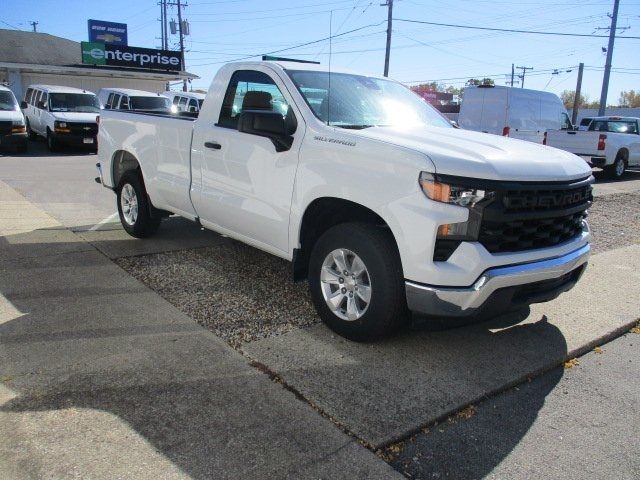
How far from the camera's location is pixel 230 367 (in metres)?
3.59

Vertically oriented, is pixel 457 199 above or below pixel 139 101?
below

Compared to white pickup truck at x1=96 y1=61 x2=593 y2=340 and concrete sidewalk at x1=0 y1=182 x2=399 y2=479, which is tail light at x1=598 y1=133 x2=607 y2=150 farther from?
concrete sidewalk at x1=0 y1=182 x2=399 y2=479

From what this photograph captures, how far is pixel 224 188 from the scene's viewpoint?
492 centimetres

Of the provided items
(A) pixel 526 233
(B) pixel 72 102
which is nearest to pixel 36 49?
(B) pixel 72 102

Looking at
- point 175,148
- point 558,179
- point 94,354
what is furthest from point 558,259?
point 175,148

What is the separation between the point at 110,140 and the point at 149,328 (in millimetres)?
3459

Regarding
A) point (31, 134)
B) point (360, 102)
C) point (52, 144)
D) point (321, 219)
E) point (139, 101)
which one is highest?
point (139, 101)

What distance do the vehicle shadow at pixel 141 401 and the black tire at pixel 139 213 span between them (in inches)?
73.2

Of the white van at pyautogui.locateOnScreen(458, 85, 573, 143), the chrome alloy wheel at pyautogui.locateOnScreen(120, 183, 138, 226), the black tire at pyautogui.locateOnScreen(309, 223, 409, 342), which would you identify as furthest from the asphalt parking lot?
the white van at pyautogui.locateOnScreen(458, 85, 573, 143)

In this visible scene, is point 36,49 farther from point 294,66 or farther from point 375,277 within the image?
point 375,277

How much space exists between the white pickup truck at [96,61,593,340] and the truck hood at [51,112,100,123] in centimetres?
1343

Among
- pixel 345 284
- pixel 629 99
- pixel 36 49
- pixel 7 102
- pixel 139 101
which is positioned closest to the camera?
pixel 345 284

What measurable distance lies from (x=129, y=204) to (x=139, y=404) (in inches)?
157

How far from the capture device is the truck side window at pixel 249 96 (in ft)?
15.0
